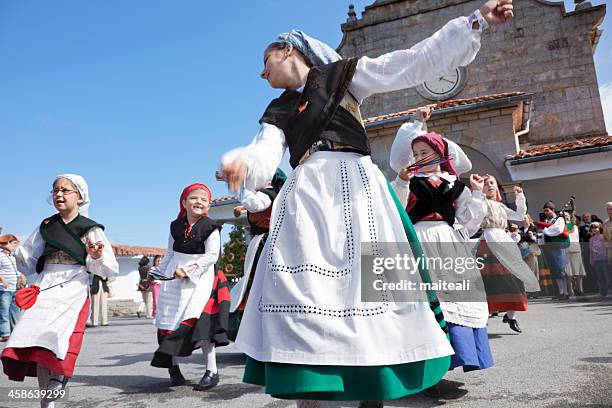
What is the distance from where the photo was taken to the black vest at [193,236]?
14.6 feet

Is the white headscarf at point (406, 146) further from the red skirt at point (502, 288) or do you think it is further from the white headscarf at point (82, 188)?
the white headscarf at point (82, 188)

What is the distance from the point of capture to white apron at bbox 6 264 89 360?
10.6ft

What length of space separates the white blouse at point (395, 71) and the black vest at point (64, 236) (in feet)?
7.32

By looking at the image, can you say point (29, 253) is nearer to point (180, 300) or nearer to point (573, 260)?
point (180, 300)

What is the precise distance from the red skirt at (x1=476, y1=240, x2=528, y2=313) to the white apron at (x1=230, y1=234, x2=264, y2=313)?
2.78m

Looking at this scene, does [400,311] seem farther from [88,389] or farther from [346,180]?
[88,389]

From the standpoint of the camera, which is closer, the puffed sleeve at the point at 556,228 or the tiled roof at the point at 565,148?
the puffed sleeve at the point at 556,228

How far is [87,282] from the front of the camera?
3707mm

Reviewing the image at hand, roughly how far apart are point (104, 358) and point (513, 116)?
10.6 meters

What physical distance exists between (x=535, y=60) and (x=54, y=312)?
50.0ft

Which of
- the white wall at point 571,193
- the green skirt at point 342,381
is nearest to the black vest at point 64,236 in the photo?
the green skirt at point 342,381

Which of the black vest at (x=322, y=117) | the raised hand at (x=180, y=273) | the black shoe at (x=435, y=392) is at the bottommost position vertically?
the black shoe at (x=435, y=392)

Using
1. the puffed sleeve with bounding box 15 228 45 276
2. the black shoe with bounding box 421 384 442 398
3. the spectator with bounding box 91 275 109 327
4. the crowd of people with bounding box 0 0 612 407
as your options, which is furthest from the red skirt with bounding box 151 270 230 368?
the spectator with bounding box 91 275 109 327

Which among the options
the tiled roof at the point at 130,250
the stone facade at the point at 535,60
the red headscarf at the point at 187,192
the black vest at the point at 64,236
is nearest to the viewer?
the black vest at the point at 64,236
